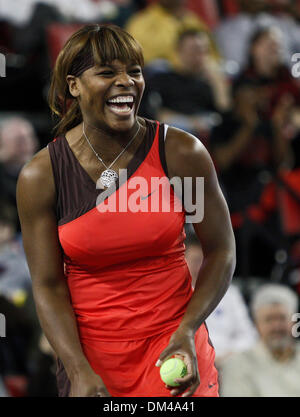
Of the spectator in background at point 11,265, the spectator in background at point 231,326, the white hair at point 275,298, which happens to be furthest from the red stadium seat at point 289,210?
the spectator in background at point 11,265

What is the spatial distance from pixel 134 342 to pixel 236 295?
7.02ft

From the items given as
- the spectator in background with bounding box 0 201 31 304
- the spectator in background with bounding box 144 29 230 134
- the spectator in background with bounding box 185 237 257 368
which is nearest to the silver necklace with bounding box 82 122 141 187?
the spectator in background with bounding box 0 201 31 304

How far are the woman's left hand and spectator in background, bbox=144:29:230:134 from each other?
113 inches

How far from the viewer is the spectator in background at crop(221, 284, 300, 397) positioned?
10.5ft

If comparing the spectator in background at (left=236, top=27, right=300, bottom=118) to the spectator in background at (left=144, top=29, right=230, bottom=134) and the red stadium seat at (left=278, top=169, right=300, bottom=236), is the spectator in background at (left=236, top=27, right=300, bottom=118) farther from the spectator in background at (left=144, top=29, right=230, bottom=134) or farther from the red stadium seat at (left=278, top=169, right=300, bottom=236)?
the red stadium seat at (left=278, top=169, right=300, bottom=236)

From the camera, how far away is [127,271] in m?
1.74

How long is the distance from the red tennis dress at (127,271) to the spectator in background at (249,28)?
3900 mm

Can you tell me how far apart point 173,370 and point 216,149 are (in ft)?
9.20

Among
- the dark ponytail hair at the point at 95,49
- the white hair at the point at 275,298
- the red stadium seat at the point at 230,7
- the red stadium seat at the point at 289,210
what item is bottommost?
the white hair at the point at 275,298

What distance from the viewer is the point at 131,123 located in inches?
68.3

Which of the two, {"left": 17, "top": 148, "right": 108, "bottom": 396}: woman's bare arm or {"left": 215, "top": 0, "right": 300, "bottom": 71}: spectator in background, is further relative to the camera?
{"left": 215, "top": 0, "right": 300, "bottom": 71}: spectator in background

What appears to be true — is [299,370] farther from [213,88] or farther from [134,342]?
[213,88]

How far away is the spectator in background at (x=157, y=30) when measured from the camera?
516 centimetres

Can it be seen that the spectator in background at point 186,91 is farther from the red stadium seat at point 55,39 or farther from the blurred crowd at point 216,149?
the red stadium seat at point 55,39
